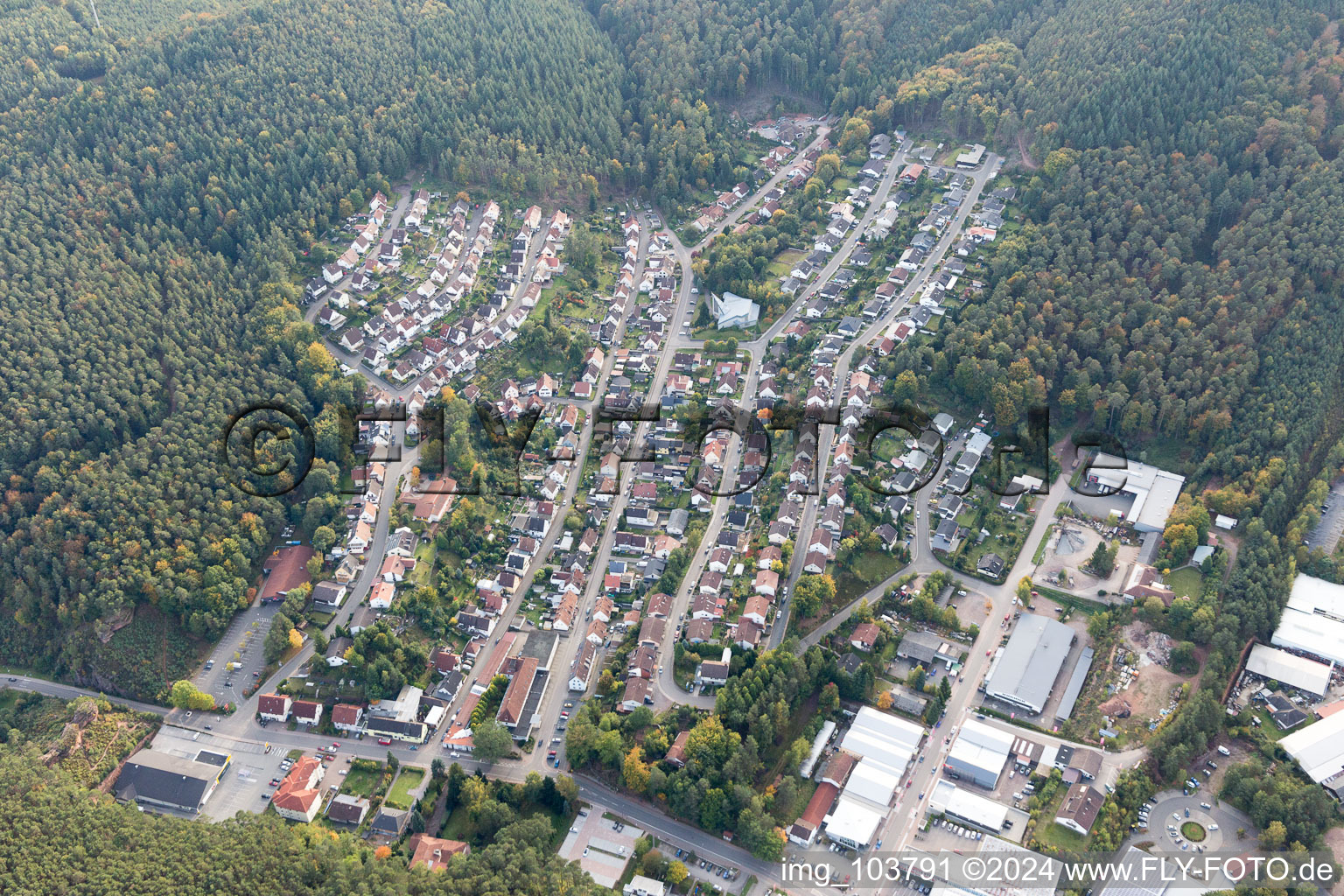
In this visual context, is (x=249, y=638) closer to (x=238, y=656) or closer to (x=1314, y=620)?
(x=238, y=656)

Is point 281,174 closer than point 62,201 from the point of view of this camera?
No

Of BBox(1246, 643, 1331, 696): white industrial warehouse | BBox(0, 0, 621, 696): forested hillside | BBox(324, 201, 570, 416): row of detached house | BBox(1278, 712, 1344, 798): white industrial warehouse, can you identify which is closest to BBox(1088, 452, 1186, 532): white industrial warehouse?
BBox(1246, 643, 1331, 696): white industrial warehouse

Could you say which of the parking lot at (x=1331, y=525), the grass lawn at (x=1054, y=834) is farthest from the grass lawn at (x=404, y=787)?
the parking lot at (x=1331, y=525)

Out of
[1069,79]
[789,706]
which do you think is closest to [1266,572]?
[789,706]

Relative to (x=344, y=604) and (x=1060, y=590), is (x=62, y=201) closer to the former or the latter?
(x=344, y=604)

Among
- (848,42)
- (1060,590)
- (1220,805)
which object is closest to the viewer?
(1220,805)

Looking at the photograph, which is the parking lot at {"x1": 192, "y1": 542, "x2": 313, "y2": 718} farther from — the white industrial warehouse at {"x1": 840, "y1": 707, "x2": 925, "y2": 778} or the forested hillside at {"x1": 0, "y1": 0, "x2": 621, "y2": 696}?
the white industrial warehouse at {"x1": 840, "y1": 707, "x2": 925, "y2": 778}
